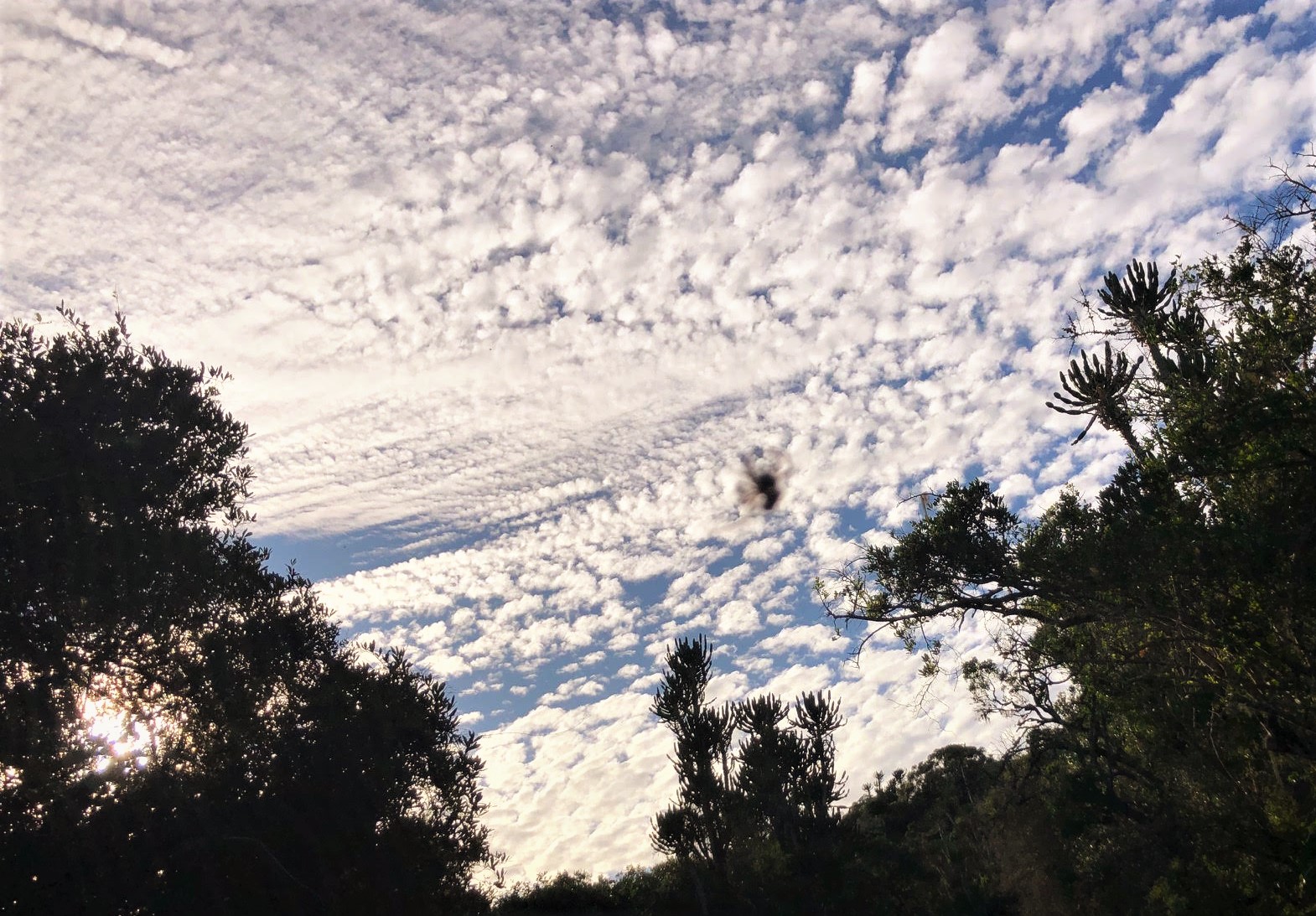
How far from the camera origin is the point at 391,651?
1855 cm

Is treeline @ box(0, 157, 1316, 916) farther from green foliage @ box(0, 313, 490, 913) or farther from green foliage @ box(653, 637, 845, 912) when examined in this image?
green foliage @ box(653, 637, 845, 912)

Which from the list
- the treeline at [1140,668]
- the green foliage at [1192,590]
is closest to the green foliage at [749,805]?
the treeline at [1140,668]

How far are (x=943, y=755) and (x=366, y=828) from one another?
54.5 metres

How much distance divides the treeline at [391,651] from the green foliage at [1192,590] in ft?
0.20

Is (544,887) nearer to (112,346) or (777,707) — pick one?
(777,707)

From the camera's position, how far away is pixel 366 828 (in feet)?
47.4

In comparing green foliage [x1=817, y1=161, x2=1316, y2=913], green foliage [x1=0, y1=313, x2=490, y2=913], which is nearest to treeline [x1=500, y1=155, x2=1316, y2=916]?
green foliage [x1=817, y1=161, x2=1316, y2=913]

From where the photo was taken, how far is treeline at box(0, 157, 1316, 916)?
11.3 metres

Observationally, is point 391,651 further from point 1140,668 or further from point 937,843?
point 937,843

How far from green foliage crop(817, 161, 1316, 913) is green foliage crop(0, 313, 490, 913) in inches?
424

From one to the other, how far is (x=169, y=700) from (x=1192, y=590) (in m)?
18.9

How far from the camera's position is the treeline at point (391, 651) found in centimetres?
1132

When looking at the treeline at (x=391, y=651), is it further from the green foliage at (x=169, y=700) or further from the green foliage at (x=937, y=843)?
the green foliage at (x=937, y=843)

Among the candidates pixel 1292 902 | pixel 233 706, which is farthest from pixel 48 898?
pixel 1292 902
